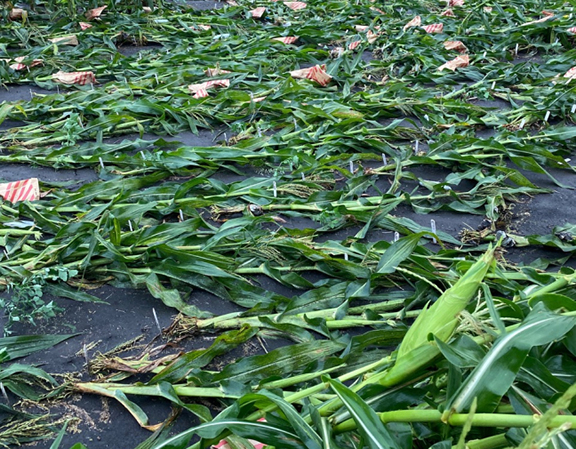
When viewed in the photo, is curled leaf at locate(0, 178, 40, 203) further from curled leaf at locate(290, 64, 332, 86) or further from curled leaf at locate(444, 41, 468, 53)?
curled leaf at locate(444, 41, 468, 53)

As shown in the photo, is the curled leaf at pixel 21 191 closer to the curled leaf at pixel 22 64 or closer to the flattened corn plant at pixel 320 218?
the flattened corn plant at pixel 320 218

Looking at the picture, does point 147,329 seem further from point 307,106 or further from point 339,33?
point 339,33

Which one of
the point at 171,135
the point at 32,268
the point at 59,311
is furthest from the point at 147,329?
the point at 171,135

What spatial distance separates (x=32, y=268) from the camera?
1737 mm

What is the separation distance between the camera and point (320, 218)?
6.49 feet

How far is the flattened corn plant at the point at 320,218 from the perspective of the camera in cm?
90

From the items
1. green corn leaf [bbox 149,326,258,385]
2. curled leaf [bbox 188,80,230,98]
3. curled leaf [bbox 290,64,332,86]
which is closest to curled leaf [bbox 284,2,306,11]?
curled leaf [bbox 290,64,332,86]

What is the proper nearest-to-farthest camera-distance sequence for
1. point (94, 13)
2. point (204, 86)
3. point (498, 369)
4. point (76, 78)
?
1. point (498, 369)
2. point (204, 86)
3. point (76, 78)
4. point (94, 13)

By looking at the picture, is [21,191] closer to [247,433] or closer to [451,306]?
[247,433]

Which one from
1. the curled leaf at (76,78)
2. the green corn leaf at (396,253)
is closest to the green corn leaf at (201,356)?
the green corn leaf at (396,253)

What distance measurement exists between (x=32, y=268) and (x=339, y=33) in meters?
3.28

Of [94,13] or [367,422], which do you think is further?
[94,13]

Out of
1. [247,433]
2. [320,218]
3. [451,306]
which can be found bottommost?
[320,218]

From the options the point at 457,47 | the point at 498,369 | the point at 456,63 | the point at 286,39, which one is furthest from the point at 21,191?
the point at 457,47
